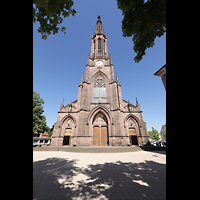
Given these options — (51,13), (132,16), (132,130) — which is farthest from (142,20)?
(132,130)

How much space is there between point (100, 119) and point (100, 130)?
2181 millimetres

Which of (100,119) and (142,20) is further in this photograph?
(100,119)

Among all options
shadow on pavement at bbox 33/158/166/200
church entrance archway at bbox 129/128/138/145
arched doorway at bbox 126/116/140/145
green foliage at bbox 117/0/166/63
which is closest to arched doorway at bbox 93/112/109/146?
arched doorway at bbox 126/116/140/145

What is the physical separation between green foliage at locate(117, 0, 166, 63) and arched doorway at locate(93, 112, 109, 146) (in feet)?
52.9

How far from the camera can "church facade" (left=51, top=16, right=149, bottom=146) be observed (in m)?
17.3

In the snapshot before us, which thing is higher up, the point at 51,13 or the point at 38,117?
the point at 51,13

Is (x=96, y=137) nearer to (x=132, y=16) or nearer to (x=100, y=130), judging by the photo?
(x=100, y=130)

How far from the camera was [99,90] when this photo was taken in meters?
21.9

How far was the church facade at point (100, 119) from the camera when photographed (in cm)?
1728

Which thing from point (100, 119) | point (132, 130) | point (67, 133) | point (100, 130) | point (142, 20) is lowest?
point (67, 133)

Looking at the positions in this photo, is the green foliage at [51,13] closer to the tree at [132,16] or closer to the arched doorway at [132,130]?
the tree at [132,16]
